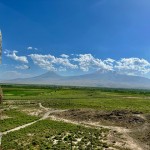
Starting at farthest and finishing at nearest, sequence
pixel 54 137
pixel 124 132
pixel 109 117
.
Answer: pixel 109 117
pixel 124 132
pixel 54 137

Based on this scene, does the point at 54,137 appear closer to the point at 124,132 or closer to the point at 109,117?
the point at 124,132

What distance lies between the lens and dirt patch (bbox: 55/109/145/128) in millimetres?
54094

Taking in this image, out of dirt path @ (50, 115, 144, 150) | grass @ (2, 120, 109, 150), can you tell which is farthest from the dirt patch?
grass @ (2, 120, 109, 150)

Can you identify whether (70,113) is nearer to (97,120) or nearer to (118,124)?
(97,120)

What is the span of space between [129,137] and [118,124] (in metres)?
10.7

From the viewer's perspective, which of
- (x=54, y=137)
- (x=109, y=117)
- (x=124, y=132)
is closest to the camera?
(x=54, y=137)

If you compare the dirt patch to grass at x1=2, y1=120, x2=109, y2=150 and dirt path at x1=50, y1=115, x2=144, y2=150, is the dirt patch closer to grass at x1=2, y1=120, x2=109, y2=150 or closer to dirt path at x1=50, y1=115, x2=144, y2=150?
dirt path at x1=50, y1=115, x2=144, y2=150

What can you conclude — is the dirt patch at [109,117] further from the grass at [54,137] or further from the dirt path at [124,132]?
the grass at [54,137]

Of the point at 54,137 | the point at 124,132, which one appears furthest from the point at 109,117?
the point at 54,137

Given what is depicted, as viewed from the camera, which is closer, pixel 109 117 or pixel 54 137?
pixel 54 137

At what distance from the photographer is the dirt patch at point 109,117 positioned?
5409cm

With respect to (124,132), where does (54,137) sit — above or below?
below

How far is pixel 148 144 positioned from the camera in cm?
3862

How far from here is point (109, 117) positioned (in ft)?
194
